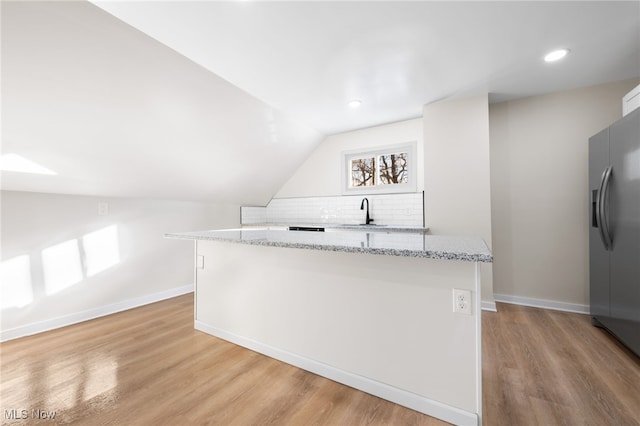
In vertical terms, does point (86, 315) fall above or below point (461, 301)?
below

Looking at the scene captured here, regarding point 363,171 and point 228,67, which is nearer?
point 228,67

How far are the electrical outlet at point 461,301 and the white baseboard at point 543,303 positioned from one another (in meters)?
2.45

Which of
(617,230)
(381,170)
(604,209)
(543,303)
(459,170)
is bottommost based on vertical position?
(543,303)

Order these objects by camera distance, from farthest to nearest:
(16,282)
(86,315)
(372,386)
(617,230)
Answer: (86,315)
(16,282)
(617,230)
(372,386)

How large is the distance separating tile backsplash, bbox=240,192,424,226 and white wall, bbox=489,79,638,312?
978 mm

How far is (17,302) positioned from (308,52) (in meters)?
3.34

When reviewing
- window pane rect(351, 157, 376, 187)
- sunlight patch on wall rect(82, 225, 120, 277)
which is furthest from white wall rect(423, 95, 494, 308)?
sunlight patch on wall rect(82, 225, 120, 277)

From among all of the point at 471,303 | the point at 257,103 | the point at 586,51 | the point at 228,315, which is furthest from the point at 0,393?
the point at 586,51

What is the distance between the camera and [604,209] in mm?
2281

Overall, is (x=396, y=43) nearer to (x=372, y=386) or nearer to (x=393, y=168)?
(x=393, y=168)

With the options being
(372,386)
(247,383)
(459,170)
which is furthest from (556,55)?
(247,383)

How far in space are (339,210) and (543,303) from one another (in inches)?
110

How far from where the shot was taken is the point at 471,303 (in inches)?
52.6

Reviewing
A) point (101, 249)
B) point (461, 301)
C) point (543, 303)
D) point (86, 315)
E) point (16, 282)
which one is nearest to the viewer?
point (461, 301)
